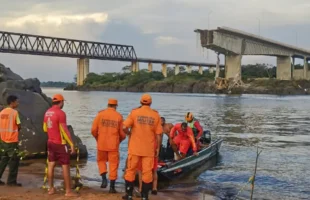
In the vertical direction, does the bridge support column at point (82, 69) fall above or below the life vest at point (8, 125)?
above

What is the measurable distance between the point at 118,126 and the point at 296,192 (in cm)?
596

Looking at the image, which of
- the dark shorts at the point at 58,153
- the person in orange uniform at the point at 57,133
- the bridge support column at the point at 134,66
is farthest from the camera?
the bridge support column at the point at 134,66

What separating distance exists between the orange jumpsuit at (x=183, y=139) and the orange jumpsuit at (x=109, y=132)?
3.74 meters

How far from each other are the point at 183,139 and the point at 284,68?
117 meters

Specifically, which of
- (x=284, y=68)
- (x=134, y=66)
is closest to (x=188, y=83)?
(x=284, y=68)

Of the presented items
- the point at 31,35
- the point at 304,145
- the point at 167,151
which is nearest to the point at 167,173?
the point at 167,151

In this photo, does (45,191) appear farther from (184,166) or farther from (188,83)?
(188,83)

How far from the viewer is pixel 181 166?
1343 cm

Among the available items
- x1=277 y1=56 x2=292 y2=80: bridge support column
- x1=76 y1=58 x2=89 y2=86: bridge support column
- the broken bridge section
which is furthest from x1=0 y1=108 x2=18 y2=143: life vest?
x1=76 y1=58 x2=89 y2=86: bridge support column

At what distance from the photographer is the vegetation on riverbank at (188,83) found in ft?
376

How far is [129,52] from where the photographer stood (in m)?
167

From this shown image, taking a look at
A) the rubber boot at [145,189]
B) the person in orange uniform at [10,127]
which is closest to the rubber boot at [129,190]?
the rubber boot at [145,189]

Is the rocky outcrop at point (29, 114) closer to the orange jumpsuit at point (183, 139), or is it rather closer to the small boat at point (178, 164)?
the small boat at point (178, 164)

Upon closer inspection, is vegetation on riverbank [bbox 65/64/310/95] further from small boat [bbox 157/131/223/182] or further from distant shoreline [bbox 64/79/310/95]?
small boat [bbox 157/131/223/182]
